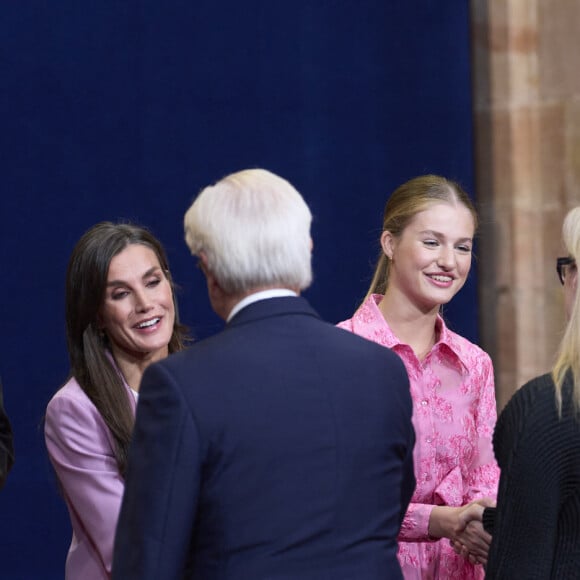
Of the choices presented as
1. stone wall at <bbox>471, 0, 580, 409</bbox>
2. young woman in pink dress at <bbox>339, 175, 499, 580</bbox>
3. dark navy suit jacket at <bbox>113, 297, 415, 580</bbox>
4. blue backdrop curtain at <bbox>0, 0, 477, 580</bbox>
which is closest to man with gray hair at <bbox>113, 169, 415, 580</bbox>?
dark navy suit jacket at <bbox>113, 297, 415, 580</bbox>

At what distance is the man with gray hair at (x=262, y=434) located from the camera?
6.42ft

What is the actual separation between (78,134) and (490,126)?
7.20 ft

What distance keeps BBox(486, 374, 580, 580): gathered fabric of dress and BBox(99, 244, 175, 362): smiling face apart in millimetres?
1150

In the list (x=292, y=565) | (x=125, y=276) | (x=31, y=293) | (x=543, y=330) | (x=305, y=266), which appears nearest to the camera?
(x=292, y=565)

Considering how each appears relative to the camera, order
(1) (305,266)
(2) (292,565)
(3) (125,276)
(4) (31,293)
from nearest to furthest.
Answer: (2) (292,565) → (1) (305,266) → (3) (125,276) → (4) (31,293)

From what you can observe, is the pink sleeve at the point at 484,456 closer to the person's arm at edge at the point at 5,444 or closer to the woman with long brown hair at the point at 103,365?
the woman with long brown hair at the point at 103,365

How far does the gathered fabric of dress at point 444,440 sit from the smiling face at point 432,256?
11cm

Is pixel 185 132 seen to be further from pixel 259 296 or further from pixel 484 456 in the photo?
pixel 259 296

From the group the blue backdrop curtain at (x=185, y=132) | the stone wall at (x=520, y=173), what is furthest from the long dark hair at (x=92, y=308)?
the stone wall at (x=520, y=173)

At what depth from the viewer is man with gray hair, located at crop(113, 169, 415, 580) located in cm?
196

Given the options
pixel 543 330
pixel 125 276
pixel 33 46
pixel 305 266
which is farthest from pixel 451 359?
pixel 543 330

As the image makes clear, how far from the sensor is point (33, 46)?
4699 mm

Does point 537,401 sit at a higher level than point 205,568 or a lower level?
higher

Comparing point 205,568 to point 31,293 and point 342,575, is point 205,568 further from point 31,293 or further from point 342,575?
point 31,293
